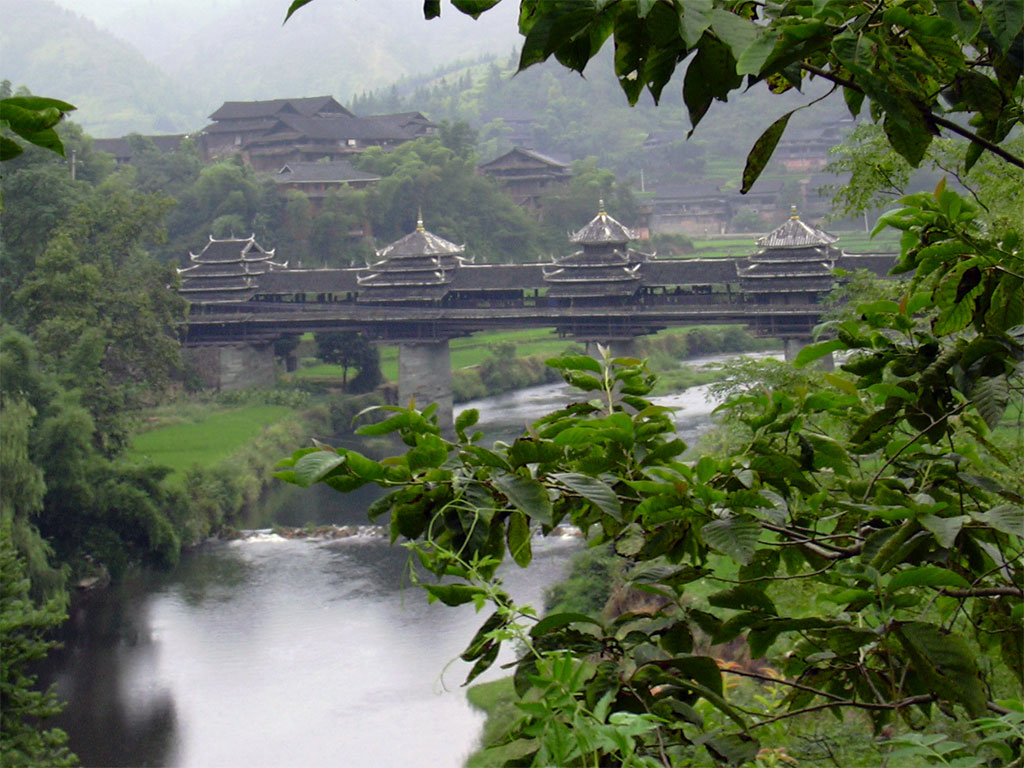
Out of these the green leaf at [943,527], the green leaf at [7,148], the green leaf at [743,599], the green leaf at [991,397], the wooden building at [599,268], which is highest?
the green leaf at [7,148]

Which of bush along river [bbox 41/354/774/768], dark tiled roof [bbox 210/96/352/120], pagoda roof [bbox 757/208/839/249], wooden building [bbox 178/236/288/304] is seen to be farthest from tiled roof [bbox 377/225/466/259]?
dark tiled roof [bbox 210/96/352/120]

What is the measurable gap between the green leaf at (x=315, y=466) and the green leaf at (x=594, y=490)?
281 mm

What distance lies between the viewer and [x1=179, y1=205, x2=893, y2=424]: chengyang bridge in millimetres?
22656

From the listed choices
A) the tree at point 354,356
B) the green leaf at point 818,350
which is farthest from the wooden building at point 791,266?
the green leaf at point 818,350

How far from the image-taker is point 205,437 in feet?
69.6

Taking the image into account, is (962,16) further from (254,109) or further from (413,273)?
(254,109)

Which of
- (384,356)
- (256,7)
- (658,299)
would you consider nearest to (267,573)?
(658,299)

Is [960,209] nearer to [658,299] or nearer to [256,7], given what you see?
[658,299]

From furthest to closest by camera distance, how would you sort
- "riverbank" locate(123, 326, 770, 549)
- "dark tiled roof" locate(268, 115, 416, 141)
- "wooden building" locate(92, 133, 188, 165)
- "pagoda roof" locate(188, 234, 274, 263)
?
"dark tiled roof" locate(268, 115, 416, 141) < "wooden building" locate(92, 133, 188, 165) < "pagoda roof" locate(188, 234, 274, 263) < "riverbank" locate(123, 326, 770, 549)

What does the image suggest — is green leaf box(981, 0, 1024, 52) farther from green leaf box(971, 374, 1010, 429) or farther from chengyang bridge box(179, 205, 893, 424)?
chengyang bridge box(179, 205, 893, 424)

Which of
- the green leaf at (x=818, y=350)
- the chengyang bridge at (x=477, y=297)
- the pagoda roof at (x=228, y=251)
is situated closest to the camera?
the green leaf at (x=818, y=350)

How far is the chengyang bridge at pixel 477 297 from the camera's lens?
A: 22.7m

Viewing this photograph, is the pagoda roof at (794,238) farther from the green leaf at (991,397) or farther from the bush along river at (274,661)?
the green leaf at (991,397)

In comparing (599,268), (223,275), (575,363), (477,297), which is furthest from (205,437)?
(575,363)
